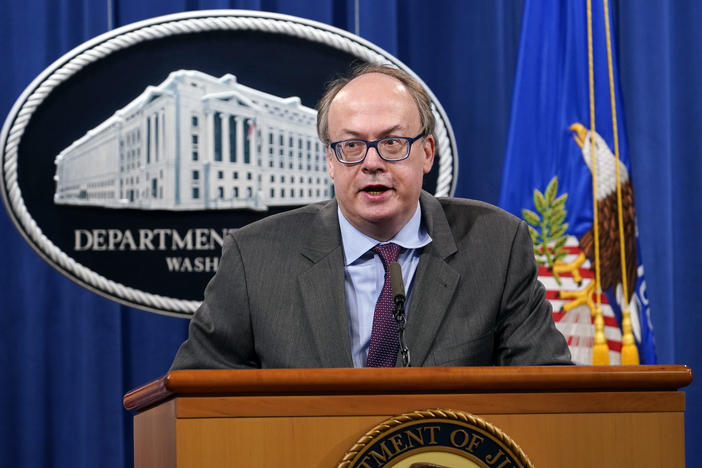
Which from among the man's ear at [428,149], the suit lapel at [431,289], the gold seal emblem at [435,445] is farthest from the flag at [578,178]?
the gold seal emblem at [435,445]

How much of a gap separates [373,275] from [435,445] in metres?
0.78

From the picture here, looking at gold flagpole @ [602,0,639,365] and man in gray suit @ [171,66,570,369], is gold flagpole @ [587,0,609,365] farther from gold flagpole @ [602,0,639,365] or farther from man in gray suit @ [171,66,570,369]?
man in gray suit @ [171,66,570,369]

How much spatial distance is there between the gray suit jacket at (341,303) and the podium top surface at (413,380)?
56 cm

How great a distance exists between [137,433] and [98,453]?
5.03ft

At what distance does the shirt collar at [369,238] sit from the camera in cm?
205

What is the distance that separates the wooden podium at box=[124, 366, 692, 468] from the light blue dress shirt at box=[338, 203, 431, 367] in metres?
0.62

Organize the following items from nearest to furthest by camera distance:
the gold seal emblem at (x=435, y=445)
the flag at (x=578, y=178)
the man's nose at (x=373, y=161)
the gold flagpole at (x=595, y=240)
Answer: the gold seal emblem at (x=435, y=445) < the man's nose at (x=373, y=161) < the gold flagpole at (x=595, y=240) < the flag at (x=578, y=178)

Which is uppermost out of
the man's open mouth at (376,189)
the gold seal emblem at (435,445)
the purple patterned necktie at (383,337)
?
the man's open mouth at (376,189)

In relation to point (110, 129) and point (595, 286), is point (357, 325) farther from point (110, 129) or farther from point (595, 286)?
point (110, 129)

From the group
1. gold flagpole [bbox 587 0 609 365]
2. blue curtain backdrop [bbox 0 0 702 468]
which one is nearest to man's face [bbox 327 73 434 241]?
gold flagpole [bbox 587 0 609 365]

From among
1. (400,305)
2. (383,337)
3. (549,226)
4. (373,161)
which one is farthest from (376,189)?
(549,226)

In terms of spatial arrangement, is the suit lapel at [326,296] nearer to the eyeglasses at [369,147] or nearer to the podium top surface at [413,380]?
the eyeglasses at [369,147]

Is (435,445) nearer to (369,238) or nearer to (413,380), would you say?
(413,380)

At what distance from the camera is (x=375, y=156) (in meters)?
2.00
